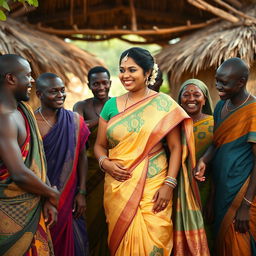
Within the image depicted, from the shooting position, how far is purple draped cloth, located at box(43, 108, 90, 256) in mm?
4484

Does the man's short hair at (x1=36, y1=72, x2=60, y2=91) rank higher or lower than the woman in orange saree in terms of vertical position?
higher

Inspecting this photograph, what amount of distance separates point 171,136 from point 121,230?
0.89 metres

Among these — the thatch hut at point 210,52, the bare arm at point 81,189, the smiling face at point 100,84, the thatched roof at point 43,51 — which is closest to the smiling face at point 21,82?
the bare arm at point 81,189

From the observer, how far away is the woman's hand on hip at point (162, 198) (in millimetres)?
4176

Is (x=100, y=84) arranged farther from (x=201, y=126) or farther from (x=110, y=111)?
(x=110, y=111)

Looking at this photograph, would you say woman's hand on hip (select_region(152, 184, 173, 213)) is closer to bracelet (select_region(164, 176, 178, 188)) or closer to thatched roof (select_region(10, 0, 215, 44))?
bracelet (select_region(164, 176, 178, 188))

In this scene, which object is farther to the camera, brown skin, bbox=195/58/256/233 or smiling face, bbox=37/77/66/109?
smiling face, bbox=37/77/66/109

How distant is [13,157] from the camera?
11.1ft

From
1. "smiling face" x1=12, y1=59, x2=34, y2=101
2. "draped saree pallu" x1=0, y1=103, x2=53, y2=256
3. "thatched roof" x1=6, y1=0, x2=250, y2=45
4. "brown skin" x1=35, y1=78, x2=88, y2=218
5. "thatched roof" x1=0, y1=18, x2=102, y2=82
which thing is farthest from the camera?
"thatched roof" x1=6, y1=0, x2=250, y2=45

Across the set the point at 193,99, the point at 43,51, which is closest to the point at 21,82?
the point at 193,99

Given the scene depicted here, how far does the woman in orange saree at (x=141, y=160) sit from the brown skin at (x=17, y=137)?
0.74m

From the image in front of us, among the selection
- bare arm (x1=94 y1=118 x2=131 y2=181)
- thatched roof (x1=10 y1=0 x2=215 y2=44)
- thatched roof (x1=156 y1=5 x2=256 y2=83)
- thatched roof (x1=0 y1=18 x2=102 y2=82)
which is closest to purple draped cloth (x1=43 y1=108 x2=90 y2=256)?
bare arm (x1=94 y1=118 x2=131 y2=181)

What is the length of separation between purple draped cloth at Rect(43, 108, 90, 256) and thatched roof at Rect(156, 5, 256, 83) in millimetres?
4248

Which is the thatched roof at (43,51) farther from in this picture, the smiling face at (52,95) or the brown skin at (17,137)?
the brown skin at (17,137)
